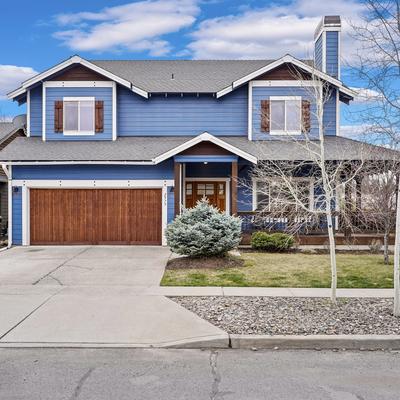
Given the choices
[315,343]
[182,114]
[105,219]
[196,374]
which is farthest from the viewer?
[182,114]

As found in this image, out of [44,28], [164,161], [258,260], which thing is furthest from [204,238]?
[44,28]

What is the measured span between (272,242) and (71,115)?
9.57 m

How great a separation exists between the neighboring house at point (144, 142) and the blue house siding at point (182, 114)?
0.04 m

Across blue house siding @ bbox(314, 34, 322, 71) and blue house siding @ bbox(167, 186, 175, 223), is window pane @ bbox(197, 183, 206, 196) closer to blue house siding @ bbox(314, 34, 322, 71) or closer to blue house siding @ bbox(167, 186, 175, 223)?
blue house siding @ bbox(167, 186, 175, 223)

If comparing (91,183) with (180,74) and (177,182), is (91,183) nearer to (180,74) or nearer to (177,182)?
(177,182)

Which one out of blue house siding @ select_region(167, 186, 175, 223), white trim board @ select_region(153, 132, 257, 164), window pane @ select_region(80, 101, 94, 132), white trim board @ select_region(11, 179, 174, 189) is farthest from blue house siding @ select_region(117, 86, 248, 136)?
blue house siding @ select_region(167, 186, 175, 223)

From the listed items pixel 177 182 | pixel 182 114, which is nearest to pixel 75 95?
pixel 182 114

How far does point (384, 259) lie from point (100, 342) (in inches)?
382

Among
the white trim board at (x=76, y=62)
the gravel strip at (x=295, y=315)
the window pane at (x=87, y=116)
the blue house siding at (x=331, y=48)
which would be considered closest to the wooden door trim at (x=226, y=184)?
the white trim board at (x=76, y=62)

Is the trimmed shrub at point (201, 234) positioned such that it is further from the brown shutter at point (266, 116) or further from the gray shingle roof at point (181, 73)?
the gray shingle roof at point (181, 73)

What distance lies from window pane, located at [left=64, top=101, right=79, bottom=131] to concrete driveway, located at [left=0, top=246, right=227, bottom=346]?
22.3 ft

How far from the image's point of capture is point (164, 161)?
1680 centimetres

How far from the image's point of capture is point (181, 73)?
21000 millimetres

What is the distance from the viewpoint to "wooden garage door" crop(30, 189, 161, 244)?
16.9 meters
